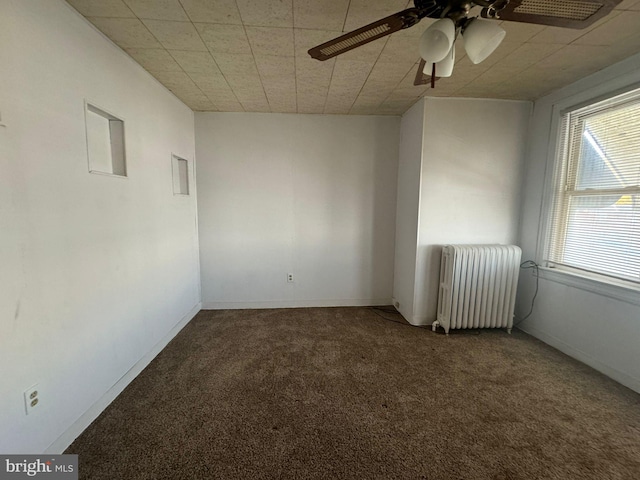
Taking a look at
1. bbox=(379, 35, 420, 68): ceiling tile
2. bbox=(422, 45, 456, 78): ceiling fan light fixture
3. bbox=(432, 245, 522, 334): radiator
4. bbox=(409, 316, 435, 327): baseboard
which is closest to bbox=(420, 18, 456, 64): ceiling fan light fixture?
bbox=(422, 45, 456, 78): ceiling fan light fixture

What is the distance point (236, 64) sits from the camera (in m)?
2.20

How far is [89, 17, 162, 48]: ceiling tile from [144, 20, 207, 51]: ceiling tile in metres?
0.06

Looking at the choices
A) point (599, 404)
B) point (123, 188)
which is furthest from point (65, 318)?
point (599, 404)

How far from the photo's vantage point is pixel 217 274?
11.8 ft

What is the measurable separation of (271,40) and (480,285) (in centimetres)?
294

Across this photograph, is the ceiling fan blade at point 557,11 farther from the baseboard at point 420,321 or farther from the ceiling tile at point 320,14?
the baseboard at point 420,321

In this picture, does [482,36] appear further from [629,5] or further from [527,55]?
[527,55]

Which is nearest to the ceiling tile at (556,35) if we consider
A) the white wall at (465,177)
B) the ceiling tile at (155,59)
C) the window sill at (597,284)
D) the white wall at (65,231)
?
the white wall at (465,177)

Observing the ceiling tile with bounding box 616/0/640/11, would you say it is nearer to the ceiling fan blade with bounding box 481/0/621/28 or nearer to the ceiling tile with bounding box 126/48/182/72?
the ceiling fan blade with bounding box 481/0/621/28

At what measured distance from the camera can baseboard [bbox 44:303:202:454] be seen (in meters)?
1.49

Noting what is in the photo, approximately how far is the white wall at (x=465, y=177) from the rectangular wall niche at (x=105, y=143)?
2806 mm

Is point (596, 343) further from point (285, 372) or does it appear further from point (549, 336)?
point (285, 372)

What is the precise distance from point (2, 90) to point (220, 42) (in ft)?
4.09
